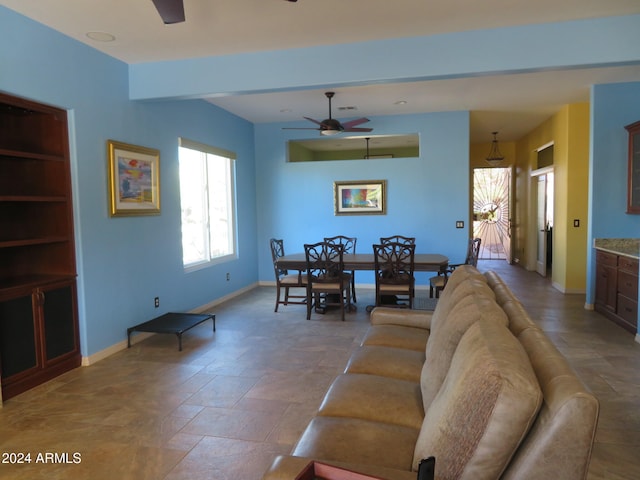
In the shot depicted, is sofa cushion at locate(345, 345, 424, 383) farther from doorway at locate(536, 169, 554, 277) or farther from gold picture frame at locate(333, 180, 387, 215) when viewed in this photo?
doorway at locate(536, 169, 554, 277)

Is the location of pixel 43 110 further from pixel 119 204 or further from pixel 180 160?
pixel 180 160

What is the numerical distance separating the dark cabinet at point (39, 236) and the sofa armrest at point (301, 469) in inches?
112

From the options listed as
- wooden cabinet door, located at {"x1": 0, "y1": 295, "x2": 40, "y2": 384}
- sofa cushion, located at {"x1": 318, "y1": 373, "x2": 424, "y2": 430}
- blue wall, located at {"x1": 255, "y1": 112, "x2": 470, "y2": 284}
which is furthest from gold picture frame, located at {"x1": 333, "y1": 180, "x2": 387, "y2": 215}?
sofa cushion, located at {"x1": 318, "y1": 373, "x2": 424, "y2": 430}

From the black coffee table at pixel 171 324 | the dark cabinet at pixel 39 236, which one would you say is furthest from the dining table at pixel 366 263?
the dark cabinet at pixel 39 236

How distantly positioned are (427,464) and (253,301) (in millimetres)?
5328

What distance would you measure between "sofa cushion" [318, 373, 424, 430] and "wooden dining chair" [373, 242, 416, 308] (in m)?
2.78

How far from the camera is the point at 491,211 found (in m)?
11.1

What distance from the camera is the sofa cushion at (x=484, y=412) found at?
3.53 ft

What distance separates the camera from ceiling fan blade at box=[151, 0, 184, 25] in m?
2.21

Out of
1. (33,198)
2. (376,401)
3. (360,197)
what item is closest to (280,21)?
(33,198)

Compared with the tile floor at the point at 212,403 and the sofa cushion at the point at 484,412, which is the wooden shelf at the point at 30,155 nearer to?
the tile floor at the point at 212,403

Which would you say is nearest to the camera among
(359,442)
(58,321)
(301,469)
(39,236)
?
(301,469)

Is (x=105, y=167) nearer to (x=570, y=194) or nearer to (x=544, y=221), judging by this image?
(x=570, y=194)

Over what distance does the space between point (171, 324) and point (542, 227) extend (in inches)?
285
